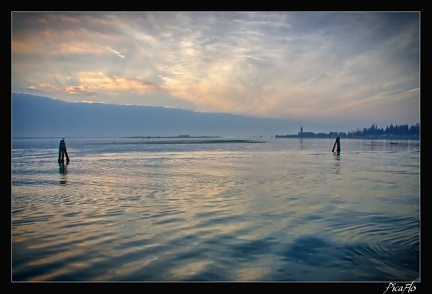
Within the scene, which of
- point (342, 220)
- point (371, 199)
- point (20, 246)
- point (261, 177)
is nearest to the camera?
point (20, 246)

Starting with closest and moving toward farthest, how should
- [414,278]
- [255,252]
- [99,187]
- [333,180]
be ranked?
[414,278] → [255,252] → [99,187] → [333,180]

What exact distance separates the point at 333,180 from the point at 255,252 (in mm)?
10704

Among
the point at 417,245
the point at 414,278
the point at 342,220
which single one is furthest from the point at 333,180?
the point at 414,278
